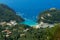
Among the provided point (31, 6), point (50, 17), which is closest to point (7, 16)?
point (50, 17)

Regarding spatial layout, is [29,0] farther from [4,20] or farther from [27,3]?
[4,20]

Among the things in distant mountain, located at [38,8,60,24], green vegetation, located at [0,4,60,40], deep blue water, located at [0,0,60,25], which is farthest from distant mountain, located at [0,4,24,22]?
distant mountain, located at [38,8,60,24]

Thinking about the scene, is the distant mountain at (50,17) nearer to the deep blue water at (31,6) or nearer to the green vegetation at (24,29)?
the green vegetation at (24,29)

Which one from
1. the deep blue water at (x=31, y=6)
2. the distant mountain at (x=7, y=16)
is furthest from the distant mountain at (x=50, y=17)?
the distant mountain at (x=7, y=16)

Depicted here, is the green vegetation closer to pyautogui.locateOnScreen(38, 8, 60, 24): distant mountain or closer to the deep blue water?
pyautogui.locateOnScreen(38, 8, 60, 24): distant mountain

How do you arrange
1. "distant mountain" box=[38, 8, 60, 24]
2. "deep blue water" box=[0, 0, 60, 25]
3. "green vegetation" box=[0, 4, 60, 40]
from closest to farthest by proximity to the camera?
1. "green vegetation" box=[0, 4, 60, 40]
2. "distant mountain" box=[38, 8, 60, 24]
3. "deep blue water" box=[0, 0, 60, 25]

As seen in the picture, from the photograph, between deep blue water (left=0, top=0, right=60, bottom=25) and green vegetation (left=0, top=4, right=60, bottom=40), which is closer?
green vegetation (left=0, top=4, right=60, bottom=40)

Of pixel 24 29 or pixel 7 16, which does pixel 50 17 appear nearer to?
pixel 7 16

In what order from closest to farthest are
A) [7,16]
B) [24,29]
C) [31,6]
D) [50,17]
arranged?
[24,29] → [50,17] → [7,16] → [31,6]

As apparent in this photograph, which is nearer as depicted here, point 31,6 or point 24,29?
point 24,29
